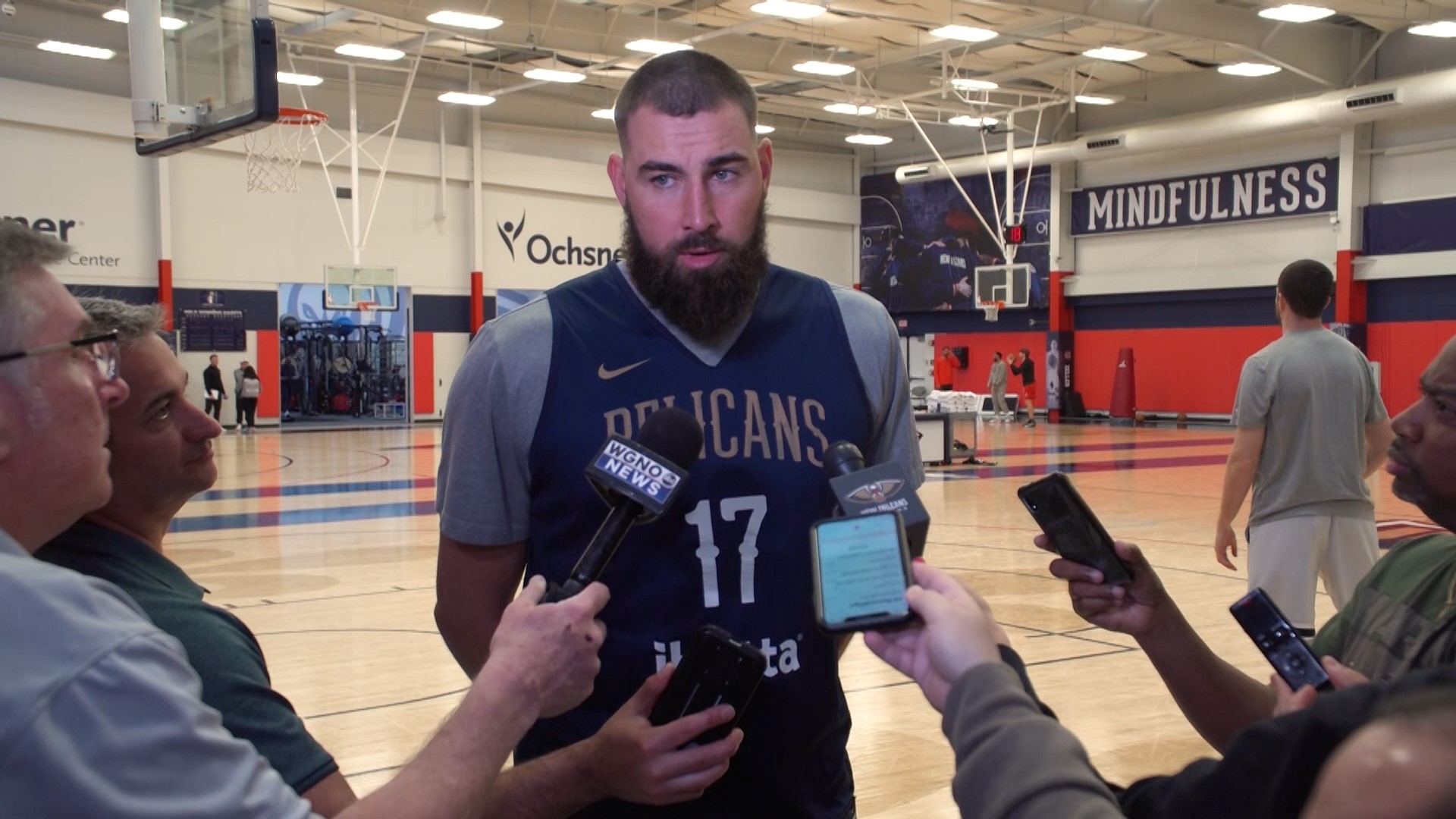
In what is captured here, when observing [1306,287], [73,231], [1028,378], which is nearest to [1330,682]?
[1306,287]

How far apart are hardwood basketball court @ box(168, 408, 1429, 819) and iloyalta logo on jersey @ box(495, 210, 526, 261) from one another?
407 inches

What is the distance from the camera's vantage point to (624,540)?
1968 mm

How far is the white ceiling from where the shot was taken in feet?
62.1

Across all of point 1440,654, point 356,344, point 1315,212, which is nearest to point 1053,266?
point 1315,212

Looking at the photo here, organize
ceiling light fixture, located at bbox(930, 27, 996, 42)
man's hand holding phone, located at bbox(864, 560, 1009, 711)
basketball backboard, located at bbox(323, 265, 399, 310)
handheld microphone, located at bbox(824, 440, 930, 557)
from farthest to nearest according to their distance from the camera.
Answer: basketball backboard, located at bbox(323, 265, 399, 310) < ceiling light fixture, located at bbox(930, 27, 996, 42) < handheld microphone, located at bbox(824, 440, 930, 557) < man's hand holding phone, located at bbox(864, 560, 1009, 711)

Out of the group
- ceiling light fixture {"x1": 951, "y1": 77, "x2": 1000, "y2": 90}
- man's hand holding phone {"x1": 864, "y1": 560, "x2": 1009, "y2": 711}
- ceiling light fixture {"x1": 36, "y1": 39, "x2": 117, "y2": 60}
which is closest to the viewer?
man's hand holding phone {"x1": 864, "y1": 560, "x2": 1009, "y2": 711}

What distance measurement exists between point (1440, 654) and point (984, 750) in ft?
3.71

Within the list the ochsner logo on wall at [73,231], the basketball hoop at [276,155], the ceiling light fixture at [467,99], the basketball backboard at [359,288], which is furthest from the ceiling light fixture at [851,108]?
the ochsner logo on wall at [73,231]

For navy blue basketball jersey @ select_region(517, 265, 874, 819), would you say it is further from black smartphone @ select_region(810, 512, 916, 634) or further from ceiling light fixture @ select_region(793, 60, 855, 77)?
ceiling light fixture @ select_region(793, 60, 855, 77)

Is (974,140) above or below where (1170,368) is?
above

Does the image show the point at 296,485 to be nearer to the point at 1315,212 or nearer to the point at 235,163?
the point at 235,163

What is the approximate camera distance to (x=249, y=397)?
22.7 meters

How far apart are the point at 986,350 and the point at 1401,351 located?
8837 mm

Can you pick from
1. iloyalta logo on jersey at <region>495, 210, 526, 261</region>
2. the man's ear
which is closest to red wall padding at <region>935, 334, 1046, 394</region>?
iloyalta logo on jersey at <region>495, 210, 526, 261</region>
